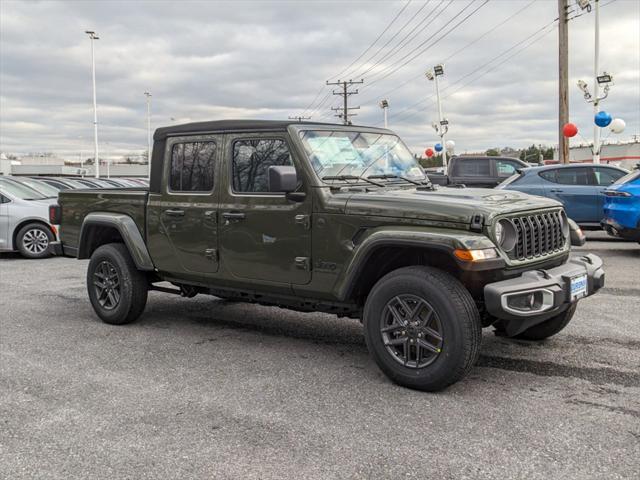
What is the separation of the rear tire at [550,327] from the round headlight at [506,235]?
4.02 feet

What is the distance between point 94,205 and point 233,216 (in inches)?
82.5

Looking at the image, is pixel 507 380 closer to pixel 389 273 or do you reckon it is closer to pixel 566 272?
pixel 566 272

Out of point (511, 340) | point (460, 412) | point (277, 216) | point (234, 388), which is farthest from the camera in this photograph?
point (511, 340)

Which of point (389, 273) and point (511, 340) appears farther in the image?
point (511, 340)

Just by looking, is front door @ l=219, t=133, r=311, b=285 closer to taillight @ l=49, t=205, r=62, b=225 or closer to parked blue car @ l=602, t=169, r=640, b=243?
taillight @ l=49, t=205, r=62, b=225

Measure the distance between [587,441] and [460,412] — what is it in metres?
0.75

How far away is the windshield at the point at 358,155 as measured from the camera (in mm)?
4883

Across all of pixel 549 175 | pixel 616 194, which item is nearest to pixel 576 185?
pixel 549 175

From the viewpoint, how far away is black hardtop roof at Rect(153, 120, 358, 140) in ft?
16.5

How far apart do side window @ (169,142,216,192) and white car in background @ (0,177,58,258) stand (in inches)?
278

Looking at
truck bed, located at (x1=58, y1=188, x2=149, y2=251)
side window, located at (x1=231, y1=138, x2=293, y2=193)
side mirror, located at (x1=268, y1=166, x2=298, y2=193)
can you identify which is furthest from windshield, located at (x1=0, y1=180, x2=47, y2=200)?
side mirror, located at (x1=268, y1=166, x2=298, y2=193)

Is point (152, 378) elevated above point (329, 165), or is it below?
below

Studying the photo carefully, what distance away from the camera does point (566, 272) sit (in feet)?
14.1

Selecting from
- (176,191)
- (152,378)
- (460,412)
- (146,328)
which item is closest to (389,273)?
(460,412)
